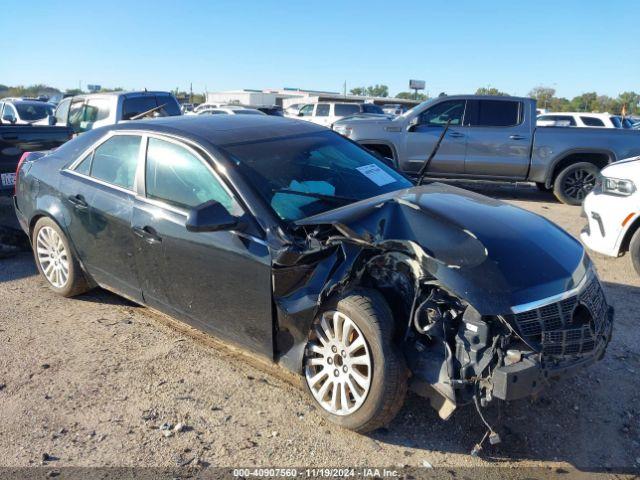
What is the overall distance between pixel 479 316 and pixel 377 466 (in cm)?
95

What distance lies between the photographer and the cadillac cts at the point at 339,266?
2.82 metres

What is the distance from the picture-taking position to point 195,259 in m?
3.63

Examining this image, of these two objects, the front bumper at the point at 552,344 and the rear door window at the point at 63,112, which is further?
the rear door window at the point at 63,112

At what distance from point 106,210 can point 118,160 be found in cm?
45

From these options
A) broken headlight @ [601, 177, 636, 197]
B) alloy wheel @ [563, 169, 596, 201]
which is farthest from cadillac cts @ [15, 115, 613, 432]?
alloy wheel @ [563, 169, 596, 201]

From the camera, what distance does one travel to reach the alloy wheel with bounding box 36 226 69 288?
16.0 feet

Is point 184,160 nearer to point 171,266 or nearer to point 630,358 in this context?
point 171,266

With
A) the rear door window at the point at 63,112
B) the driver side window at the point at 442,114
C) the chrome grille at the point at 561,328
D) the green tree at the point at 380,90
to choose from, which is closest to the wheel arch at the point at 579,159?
the driver side window at the point at 442,114

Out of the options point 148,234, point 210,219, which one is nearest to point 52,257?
point 148,234

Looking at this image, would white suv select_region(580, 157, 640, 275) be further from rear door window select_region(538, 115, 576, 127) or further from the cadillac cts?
rear door window select_region(538, 115, 576, 127)

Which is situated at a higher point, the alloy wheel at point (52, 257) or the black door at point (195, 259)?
the black door at point (195, 259)

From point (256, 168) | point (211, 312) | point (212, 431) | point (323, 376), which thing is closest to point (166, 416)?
point (212, 431)

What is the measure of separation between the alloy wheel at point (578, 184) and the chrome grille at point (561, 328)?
723cm

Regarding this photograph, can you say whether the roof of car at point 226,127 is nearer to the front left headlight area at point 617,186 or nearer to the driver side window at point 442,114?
the front left headlight area at point 617,186
